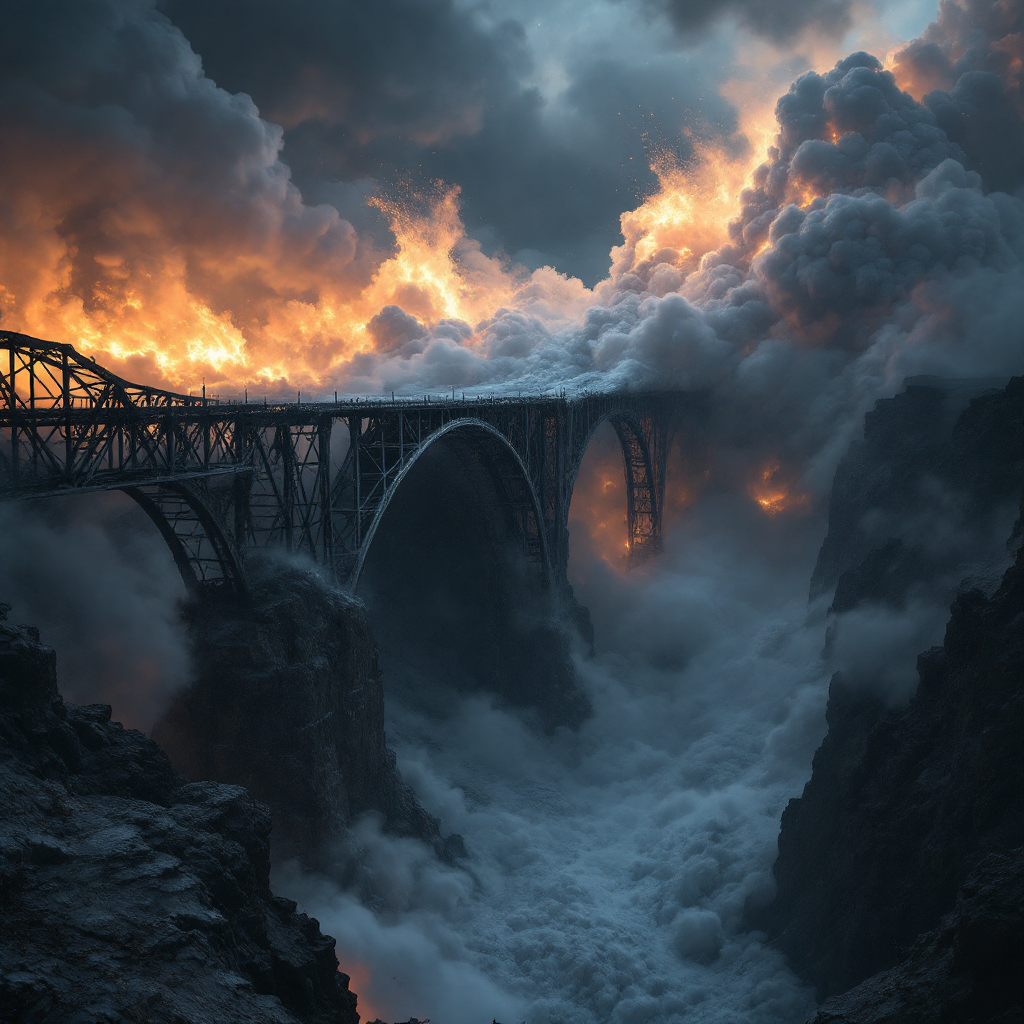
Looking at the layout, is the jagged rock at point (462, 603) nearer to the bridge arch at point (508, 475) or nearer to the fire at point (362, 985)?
the bridge arch at point (508, 475)

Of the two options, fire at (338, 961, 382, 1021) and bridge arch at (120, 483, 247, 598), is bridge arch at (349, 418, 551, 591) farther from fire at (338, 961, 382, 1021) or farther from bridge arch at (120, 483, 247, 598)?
fire at (338, 961, 382, 1021)

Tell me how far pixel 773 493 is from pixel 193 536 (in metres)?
57.5

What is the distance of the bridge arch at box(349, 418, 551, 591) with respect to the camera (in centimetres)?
3978

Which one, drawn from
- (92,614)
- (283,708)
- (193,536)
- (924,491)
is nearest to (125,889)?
(283,708)

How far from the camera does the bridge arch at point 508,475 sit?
39.8 m

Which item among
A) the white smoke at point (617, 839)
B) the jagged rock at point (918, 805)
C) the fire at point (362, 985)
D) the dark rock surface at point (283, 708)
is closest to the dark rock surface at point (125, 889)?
the dark rock surface at point (283, 708)

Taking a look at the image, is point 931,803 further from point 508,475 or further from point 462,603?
point 462,603

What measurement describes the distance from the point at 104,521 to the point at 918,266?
205 feet

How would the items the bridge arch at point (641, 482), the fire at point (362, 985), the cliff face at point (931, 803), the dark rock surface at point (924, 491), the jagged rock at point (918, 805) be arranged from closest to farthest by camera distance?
the cliff face at point (931, 803) < the jagged rock at point (918, 805) < the fire at point (362, 985) < the dark rock surface at point (924, 491) < the bridge arch at point (641, 482)

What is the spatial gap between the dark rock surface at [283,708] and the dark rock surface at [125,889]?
729cm

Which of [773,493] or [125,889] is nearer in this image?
[125,889]

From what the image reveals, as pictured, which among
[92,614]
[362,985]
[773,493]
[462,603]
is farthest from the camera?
[773,493]

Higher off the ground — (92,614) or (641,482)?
(641,482)

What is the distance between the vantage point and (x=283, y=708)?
26000 mm
